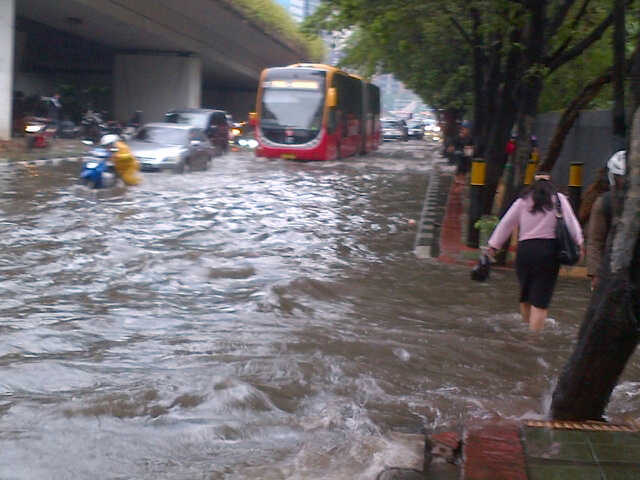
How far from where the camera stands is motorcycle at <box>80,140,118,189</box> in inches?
720

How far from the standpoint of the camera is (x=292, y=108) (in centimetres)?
2934

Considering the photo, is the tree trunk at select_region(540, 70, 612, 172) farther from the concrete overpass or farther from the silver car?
the concrete overpass

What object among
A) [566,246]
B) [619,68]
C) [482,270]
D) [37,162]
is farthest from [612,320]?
[37,162]

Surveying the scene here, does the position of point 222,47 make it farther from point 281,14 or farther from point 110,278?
point 110,278

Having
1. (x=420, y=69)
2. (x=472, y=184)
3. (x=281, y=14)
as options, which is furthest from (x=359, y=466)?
(x=281, y=14)

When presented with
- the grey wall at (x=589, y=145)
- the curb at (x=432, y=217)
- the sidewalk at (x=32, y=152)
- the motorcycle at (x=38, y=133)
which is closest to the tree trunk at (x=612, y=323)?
the curb at (x=432, y=217)

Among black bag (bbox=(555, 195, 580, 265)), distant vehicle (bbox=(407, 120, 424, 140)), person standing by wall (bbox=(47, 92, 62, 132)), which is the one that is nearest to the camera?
black bag (bbox=(555, 195, 580, 265))

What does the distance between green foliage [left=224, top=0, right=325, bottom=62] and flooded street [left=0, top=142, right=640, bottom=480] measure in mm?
28369

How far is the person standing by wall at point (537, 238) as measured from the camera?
7.80m

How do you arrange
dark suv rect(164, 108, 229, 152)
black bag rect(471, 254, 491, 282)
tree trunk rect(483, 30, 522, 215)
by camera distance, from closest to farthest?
black bag rect(471, 254, 491, 282) → tree trunk rect(483, 30, 522, 215) → dark suv rect(164, 108, 229, 152)

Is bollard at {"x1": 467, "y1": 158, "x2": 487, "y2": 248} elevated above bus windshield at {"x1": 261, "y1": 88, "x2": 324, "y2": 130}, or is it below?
below

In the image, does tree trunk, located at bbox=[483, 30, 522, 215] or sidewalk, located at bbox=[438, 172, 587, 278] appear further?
tree trunk, located at bbox=[483, 30, 522, 215]

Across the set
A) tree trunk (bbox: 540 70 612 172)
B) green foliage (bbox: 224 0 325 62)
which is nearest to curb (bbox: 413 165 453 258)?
tree trunk (bbox: 540 70 612 172)

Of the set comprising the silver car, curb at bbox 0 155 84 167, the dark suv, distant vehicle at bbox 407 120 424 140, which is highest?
distant vehicle at bbox 407 120 424 140
